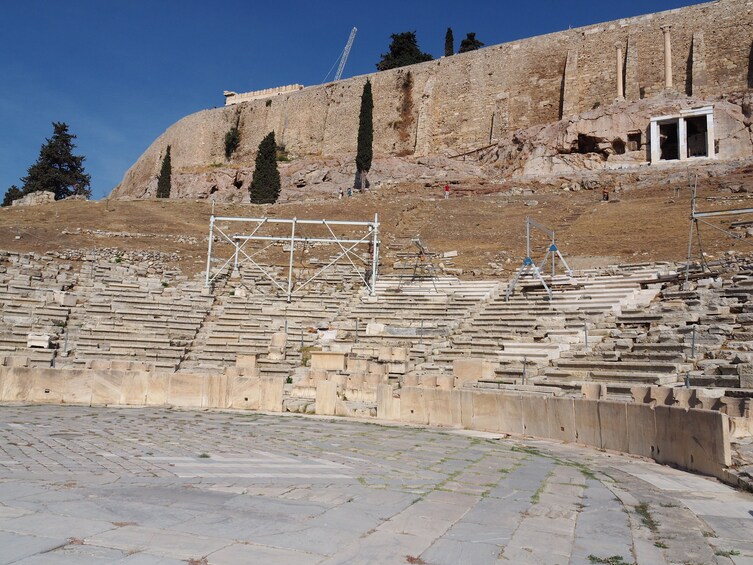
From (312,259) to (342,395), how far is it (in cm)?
1725

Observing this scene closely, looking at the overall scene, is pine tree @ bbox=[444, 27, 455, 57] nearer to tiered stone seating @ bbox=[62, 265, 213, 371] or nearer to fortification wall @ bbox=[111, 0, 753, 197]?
fortification wall @ bbox=[111, 0, 753, 197]

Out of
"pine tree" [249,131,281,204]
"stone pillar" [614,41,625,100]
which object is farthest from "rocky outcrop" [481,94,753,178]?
"pine tree" [249,131,281,204]

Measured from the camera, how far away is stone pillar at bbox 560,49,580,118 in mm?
46281

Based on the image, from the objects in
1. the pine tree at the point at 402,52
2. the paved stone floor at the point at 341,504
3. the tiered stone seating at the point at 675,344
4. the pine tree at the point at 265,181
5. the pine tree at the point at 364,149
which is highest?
the pine tree at the point at 402,52

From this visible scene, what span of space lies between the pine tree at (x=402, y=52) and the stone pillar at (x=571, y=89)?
23391 millimetres

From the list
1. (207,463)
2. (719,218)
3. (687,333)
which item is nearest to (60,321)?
(207,463)

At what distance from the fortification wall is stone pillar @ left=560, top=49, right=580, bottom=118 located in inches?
2.8

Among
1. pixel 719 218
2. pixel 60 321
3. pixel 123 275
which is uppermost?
pixel 719 218

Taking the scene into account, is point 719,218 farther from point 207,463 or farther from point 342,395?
point 207,463

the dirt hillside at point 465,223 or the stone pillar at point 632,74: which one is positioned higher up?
the stone pillar at point 632,74

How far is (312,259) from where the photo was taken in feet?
100

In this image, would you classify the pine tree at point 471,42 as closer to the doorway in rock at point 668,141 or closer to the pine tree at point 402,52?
the pine tree at point 402,52

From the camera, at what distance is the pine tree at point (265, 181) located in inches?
1908

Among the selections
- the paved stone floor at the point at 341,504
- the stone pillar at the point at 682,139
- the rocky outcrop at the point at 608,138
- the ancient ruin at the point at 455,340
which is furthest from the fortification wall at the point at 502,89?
the paved stone floor at the point at 341,504
